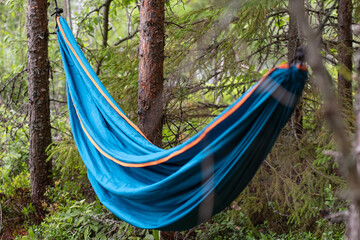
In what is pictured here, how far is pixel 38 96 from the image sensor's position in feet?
11.2

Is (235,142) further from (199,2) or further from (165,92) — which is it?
(199,2)

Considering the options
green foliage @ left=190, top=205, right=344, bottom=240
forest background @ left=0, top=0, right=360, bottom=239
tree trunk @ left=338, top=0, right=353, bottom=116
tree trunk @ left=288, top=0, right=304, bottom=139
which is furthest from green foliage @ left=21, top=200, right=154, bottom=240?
tree trunk @ left=338, top=0, right=353, bottom=116

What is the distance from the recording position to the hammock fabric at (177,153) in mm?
1556

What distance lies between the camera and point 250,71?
282cm

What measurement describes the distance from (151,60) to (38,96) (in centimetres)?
138

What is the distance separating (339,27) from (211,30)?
117 centimetres

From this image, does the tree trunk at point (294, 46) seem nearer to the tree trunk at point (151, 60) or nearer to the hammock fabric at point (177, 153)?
the tree trunk at point (151, 60)

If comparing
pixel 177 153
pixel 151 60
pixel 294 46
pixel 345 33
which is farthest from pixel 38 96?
pixel 345 33

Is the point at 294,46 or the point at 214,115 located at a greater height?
the point at 294,46

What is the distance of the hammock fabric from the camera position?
5.10 feet

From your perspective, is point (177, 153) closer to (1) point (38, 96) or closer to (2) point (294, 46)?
(2) point (294, 46)

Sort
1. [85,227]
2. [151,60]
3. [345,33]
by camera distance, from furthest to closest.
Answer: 1. [345,33]
2. [85,227]
3. [151,60]

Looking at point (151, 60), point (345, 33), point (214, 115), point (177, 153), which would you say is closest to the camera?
point (177, 153)

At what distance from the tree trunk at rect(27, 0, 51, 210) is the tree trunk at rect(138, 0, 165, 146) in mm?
1240
